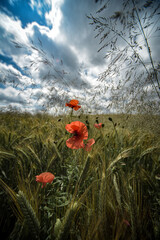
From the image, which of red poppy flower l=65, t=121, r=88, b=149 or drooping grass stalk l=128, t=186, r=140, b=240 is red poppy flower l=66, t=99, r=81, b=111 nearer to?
red poppy flower l=65, t=121, r=88, b=149

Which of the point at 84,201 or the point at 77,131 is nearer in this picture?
the point at 84,201

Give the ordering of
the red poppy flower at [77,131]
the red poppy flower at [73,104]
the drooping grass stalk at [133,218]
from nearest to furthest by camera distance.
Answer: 1. the drooping grass stalk at [133,218]
2. the red poppy flower at [77,131]
3. the red poppy flower at [73,104]

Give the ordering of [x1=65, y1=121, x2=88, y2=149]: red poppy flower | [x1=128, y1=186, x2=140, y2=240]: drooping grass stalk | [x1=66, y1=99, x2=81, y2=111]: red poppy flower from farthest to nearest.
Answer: [x1=66, y1=99, x2=81, y2=111]: red poppy flower, [x1=65, y1=121, x2=88, y2=149]: red poppy flower, [x1=128, y1=186, x2=140, y2=240]: drooping grass stalk

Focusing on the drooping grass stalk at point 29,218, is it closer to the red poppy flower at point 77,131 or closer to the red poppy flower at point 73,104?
the red poppy flower at point 77,131

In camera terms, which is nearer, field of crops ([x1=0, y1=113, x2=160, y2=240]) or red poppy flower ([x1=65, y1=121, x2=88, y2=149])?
field of crops ([x1=0, y1=113, x2=160, y2=240])

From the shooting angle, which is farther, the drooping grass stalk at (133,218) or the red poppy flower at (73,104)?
the red poppy flower at (73,104)

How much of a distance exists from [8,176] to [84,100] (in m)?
2.21

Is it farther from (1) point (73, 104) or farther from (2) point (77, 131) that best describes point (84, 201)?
(1) point (73, 104)

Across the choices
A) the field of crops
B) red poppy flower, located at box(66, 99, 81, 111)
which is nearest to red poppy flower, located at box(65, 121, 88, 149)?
the field of crops

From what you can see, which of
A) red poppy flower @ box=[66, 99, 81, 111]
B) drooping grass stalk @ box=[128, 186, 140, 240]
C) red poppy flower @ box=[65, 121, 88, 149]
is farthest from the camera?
red poppy flower @ box=[66, 99, 81, 111]

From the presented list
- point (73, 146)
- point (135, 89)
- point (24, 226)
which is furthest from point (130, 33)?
point (24, 226)

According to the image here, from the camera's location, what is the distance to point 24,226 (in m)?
0.41

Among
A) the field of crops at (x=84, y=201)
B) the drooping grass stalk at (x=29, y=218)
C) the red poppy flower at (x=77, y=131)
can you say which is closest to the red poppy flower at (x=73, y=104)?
the red poppy flower at (x=77, y=131)

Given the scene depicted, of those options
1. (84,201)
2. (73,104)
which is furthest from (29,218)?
(73,104)
